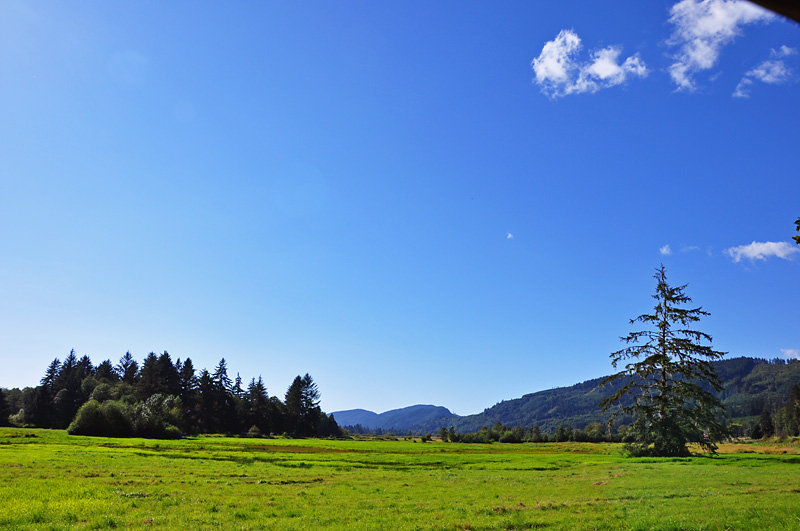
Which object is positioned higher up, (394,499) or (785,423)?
(394,499)

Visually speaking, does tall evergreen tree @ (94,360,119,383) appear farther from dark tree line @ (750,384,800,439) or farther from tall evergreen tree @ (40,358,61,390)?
dark tree line @ (750,384,800,439)

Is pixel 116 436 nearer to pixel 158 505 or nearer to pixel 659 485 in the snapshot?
pixel 158 505

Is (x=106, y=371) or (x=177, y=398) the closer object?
(x=177, y=398)

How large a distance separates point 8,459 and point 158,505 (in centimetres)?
2780

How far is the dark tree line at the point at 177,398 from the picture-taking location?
121 metres

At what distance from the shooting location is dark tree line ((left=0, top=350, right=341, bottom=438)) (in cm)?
12075

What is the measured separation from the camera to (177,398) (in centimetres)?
11319

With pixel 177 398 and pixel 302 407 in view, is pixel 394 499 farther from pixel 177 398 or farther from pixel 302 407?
pixel 302 407

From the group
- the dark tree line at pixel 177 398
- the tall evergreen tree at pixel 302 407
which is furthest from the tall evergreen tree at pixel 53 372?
the tall evergreen tree at pixel 302 407

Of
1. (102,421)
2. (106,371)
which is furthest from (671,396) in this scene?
(106,371)

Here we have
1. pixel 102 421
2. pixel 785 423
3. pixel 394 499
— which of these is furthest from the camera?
pixel 785 423

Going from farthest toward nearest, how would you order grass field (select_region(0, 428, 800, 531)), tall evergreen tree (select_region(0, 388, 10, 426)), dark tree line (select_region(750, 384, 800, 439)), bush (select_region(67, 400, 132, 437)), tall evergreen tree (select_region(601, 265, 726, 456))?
dark tree line (select_region(750, 384, 800, 439))
tall evergreen tree (select_region(0, 388, 10, 426))
bush (select_region(67, 400, 132, 437))
tall evergreen tree (select_region(601, 265, 726, 456))
grass field (select_region(0, 428, 800, 531))

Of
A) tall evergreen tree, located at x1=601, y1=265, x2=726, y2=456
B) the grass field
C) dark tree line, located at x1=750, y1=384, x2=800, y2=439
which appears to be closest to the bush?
the grass field

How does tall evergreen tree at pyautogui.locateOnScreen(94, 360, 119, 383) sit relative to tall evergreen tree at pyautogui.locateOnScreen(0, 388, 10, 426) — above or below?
above
